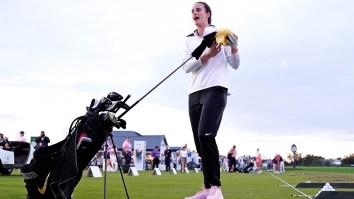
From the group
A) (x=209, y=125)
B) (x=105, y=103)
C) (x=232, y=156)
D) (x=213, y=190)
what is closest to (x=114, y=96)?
(x=105, y=103)

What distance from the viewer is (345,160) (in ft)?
335

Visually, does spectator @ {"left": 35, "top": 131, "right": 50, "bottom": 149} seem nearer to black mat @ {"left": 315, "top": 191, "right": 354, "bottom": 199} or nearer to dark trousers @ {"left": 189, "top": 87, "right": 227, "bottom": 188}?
black mat @ {"left": 315, "top": 191, "right": 354, "bottom": 199}

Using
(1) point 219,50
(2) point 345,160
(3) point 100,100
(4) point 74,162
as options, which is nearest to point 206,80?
(1) point 219,50

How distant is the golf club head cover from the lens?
4.92m

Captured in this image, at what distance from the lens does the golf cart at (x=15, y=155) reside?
710 inches

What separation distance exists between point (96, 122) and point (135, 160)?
3409cm

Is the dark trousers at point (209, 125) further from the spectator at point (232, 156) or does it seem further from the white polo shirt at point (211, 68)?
the spectator at point (232, 156)

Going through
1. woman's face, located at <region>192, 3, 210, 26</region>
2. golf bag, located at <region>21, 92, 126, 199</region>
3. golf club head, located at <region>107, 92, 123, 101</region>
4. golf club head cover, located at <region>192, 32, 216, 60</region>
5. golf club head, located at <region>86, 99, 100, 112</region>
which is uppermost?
woman's face, located at <region>192, 3, 210, 26</region>

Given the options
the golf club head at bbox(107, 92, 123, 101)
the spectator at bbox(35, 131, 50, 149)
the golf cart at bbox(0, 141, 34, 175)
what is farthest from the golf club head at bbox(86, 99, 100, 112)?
the spectator at bbox(35, 131, 50, 149)

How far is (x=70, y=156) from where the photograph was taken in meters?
4.16

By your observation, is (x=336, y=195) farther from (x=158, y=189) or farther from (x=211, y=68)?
(x=158, y=189)

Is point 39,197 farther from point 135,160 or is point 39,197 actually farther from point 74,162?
point 135,160

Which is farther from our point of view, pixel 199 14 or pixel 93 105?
pixel 199 14

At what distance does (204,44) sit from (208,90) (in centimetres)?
47
